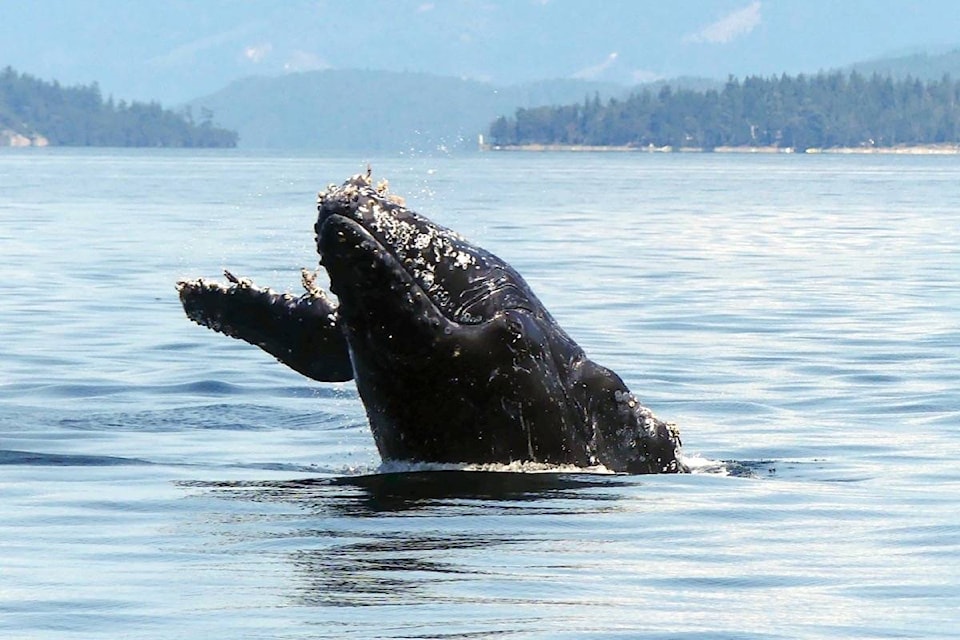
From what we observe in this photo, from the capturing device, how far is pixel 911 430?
47.5ft

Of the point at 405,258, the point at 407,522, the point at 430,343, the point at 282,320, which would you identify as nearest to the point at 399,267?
the point at 405,258

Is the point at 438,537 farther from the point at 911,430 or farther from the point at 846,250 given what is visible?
the point at 846,250

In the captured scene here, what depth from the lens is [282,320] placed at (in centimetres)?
988

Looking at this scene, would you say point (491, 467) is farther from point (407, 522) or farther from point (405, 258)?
point (405, 258)

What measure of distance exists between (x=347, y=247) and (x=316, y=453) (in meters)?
4.06

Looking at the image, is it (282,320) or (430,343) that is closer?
(430,343)

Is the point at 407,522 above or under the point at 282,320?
under

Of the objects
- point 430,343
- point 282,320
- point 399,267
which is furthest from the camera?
point 282,320

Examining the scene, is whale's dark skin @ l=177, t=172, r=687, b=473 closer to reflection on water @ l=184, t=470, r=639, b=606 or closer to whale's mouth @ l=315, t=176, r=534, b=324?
whale's mouth @ l=315, t=176, r=534, b=324

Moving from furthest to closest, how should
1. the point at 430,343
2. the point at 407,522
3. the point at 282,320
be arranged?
the point at 282,320 < the point at 407,522 < the point at 430,343

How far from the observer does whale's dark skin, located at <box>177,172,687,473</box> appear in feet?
30.2

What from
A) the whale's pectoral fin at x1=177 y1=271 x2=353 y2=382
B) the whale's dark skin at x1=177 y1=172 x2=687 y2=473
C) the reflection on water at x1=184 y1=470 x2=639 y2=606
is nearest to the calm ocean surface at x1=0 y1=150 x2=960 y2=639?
the reflection on water at x1=184 y1=470 x2=639 y2=606

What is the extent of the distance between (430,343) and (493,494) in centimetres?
106

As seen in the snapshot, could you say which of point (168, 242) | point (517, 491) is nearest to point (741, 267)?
point (168, 242)
